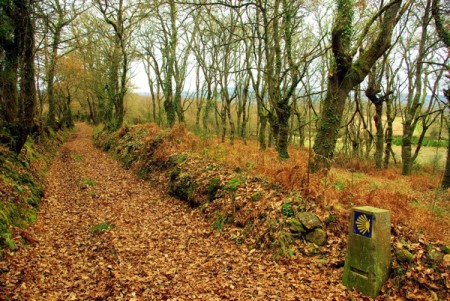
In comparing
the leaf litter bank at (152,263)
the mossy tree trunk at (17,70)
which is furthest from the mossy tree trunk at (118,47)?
the leaf litter bank at (152,263)

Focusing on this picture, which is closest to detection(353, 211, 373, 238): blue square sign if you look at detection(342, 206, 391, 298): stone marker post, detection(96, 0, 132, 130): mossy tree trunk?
detection(342, 206, 391, 298): stone marker post

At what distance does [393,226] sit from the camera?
15.0 ft

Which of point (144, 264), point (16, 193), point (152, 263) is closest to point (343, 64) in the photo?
point (152, 263)

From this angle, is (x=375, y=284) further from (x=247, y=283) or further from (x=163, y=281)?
(x=163, y=281)

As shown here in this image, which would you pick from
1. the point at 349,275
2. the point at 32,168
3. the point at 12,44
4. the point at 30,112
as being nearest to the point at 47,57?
the point at 12,44

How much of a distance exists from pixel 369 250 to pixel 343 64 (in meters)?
5.15

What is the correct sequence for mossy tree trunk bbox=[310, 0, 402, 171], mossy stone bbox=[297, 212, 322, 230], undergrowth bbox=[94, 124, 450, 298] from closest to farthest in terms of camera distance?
undergrowth bbox=[94, 124, 450, 298] < mossy stone bbox=[297, 212, 322, 230] < mossy tree trunk bbox=[310, 0, 402, 171]

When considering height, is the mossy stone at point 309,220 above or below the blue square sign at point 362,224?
below

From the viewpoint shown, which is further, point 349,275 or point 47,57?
point 47,57

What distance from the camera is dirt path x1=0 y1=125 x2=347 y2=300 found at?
13.6 ft

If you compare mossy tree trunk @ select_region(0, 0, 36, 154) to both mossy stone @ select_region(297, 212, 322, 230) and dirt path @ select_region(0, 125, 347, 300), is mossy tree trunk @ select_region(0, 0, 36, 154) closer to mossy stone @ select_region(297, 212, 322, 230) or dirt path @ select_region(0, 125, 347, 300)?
dirt path @ select_region(0, 125, 347, 300)

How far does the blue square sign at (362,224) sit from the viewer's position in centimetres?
388

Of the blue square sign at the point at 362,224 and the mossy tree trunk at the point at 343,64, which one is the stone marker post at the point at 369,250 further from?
the mossy tree trunk at the point at 343,64

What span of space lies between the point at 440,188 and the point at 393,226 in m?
7.95
